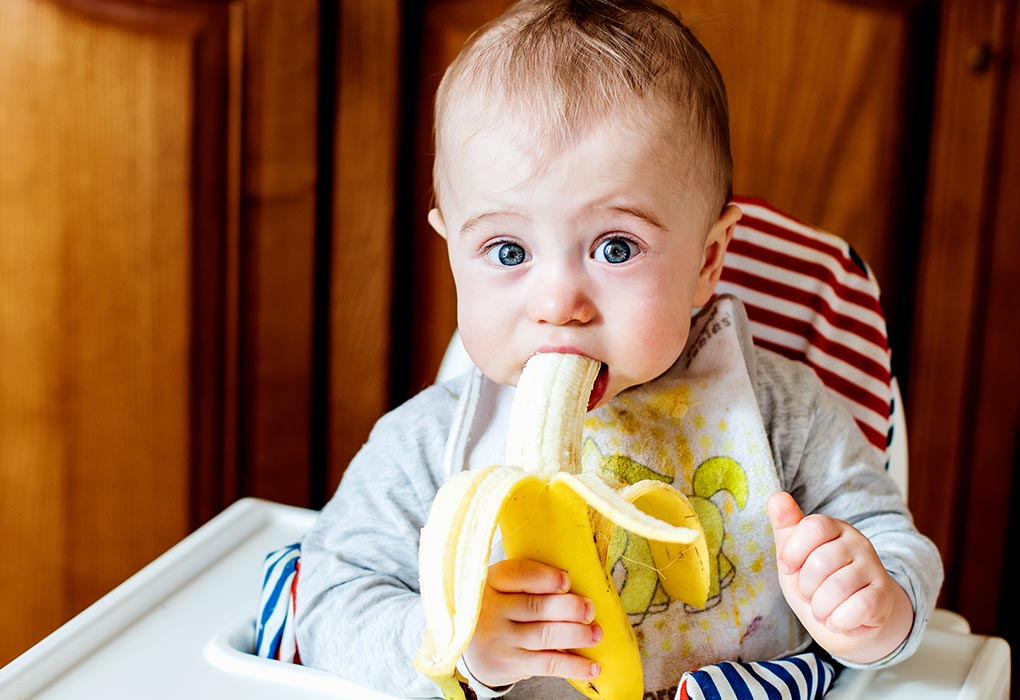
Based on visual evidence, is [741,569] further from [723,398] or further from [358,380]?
[358,380]

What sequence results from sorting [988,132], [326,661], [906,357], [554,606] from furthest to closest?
[906,357] → [988,132] → [326,661] → [554,606]

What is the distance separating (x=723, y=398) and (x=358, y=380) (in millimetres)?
791

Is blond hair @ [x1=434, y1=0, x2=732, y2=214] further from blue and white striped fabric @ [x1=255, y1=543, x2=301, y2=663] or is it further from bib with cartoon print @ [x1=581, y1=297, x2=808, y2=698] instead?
blue and white striped fabric @ [x1=255, y1=543, x2=301, y2=663]

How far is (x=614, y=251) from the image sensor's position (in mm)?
758

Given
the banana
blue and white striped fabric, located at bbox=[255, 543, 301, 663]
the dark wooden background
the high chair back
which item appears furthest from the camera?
the dark wooden background

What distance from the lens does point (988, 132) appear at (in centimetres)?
140

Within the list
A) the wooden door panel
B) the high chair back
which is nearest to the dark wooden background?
the wooden door panel

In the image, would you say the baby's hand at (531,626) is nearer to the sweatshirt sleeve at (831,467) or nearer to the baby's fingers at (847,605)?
the baby's fingers at (847,605)

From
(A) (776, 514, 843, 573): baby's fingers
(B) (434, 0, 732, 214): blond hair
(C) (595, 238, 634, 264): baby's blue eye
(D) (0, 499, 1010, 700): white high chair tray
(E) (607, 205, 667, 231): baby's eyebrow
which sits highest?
(B) (434, 0, 732, 214): blond hair

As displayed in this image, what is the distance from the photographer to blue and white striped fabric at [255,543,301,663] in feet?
2.72

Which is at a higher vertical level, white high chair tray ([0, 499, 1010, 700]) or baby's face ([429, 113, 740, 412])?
baby's face ([429, 113, 740, 412])

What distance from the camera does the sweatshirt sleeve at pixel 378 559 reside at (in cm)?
77

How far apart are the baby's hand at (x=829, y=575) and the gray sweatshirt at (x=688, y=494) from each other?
3.0 inches

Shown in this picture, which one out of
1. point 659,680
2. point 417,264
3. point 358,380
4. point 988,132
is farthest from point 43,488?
point 988,132
